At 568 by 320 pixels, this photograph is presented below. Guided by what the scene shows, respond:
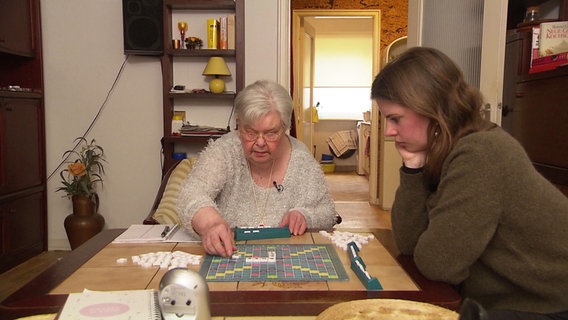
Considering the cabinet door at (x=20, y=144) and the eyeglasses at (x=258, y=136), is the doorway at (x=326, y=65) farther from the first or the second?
the eyeglasses at (x=258, y=136)

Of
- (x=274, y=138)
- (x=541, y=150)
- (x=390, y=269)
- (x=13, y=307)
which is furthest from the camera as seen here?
(x=541, y=150)

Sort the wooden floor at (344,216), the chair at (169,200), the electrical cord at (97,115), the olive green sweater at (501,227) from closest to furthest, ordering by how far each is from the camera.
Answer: the olive green sweater at (501,227) → the chair at (169,200) → the wooden floor at (344,216) → the electrical cord at (97,115)

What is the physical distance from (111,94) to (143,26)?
2.03 ft

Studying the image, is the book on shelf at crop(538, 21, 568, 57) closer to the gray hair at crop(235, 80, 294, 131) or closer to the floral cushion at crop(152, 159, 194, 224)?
the gray hair at crop(235, 80, 294, 131)

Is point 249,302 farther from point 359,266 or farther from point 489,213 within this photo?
point 489,213

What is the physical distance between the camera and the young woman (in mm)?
1116

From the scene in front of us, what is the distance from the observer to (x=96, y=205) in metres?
3.85

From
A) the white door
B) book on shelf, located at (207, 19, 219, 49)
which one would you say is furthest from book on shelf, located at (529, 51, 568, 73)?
book on shelf, located at (207, 19, 219, 49)

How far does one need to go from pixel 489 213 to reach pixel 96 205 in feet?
11.0

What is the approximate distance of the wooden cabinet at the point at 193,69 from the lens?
3496 millimetres

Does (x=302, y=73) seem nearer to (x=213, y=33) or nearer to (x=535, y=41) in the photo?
(x=213, y=33)

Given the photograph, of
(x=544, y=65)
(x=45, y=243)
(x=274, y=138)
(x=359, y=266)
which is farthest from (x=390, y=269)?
(x=45, y=243)

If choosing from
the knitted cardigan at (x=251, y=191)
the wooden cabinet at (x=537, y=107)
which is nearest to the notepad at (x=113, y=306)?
the knitted cardigan at (x=251, y=191)

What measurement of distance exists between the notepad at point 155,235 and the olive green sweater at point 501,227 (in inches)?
30.0
